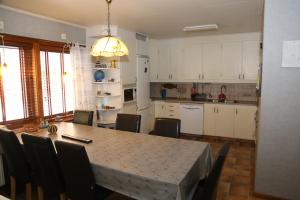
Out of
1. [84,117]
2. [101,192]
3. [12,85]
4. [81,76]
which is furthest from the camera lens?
[81,76]

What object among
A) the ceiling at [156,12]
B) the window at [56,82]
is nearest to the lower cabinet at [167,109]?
the ceiling at [156,12]

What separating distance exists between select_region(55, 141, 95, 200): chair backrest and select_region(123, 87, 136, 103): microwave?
2675 mm

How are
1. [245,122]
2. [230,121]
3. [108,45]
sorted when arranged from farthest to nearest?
[230,121] → [245,122] → [108,45]

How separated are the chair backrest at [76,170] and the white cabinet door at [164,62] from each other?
13.5 feet

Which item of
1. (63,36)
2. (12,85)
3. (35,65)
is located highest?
(63,36)

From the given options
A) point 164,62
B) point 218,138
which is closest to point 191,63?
point 164,62

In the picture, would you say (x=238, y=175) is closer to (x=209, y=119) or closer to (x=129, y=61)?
(x=209, y=119)

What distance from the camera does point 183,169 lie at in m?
1.79

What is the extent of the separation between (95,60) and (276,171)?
11.7 feet

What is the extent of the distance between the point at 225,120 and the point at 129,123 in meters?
2.70

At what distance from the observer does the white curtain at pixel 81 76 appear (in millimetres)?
3998

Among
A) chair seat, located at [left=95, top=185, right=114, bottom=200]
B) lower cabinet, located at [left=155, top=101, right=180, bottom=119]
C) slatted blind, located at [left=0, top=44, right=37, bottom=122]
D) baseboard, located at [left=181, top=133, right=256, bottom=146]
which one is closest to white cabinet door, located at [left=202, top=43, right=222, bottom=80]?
lower cabinet, located at [left=155, top=101, right=180, bottom=119]

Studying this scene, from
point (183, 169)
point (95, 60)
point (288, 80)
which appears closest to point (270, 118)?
point (288, 80)

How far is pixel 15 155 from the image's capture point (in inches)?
90.7
